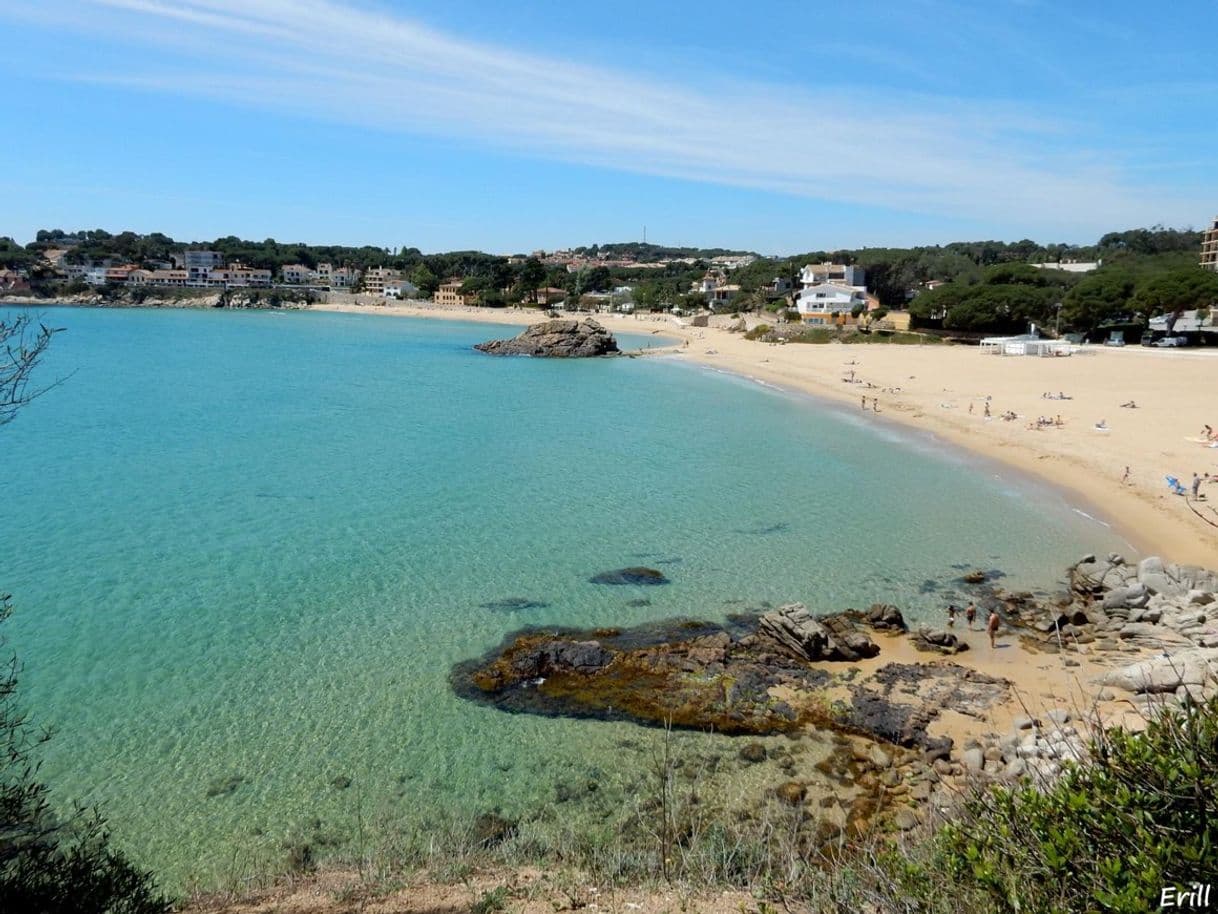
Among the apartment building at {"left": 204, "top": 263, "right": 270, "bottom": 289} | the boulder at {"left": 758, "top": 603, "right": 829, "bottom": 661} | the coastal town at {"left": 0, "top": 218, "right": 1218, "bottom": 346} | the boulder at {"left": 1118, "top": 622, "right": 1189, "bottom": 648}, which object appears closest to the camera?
the boulder at {"left": 1118, "top": 622, "right": 1189, "bottom": 648}

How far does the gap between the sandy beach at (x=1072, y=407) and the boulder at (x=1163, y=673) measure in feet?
27.7

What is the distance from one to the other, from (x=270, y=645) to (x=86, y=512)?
12363 millimetres

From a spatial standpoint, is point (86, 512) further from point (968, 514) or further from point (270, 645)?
point (968, 514)

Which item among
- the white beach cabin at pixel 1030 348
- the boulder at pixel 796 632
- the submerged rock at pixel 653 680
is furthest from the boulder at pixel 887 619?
the white beach cabin at pixel 1030 348

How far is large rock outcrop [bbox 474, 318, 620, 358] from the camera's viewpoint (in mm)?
79562

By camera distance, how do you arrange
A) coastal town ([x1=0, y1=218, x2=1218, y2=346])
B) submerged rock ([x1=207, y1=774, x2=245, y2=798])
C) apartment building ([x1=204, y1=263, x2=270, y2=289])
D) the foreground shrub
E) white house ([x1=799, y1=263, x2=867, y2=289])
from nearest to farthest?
the foreground shrub → submerged rock ([x1=207, y1=774, x2=245, y2=798]) → coastal town ([x1=0, y1=218, x2=1218, y2=346]) → white house ([x1=799, y1=263, x2=867, y2=289]) → apartment building ([x1=204, y1=263, x2=270, y2=289])

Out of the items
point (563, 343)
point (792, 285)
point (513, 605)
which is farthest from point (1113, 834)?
point (792, 285)

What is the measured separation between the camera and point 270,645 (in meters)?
15.3

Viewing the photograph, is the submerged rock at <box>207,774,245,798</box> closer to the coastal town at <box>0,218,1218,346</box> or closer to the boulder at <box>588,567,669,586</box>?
the boulder at <box>588,567,669,586</box>

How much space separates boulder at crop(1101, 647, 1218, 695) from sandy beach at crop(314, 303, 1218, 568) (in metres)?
8.45

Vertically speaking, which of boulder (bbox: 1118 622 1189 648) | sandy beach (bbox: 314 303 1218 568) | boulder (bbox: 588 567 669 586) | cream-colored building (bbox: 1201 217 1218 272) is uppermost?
cream-colored building (bbox: 1201 217 1218 272)

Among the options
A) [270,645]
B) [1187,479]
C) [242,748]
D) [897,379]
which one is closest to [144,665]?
[270,645]

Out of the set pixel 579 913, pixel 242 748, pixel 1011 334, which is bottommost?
pixel 242 748

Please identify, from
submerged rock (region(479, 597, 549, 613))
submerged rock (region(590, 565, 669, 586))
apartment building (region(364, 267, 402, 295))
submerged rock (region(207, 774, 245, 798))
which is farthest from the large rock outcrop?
apartment building (region(364, 267, 402, 295))
